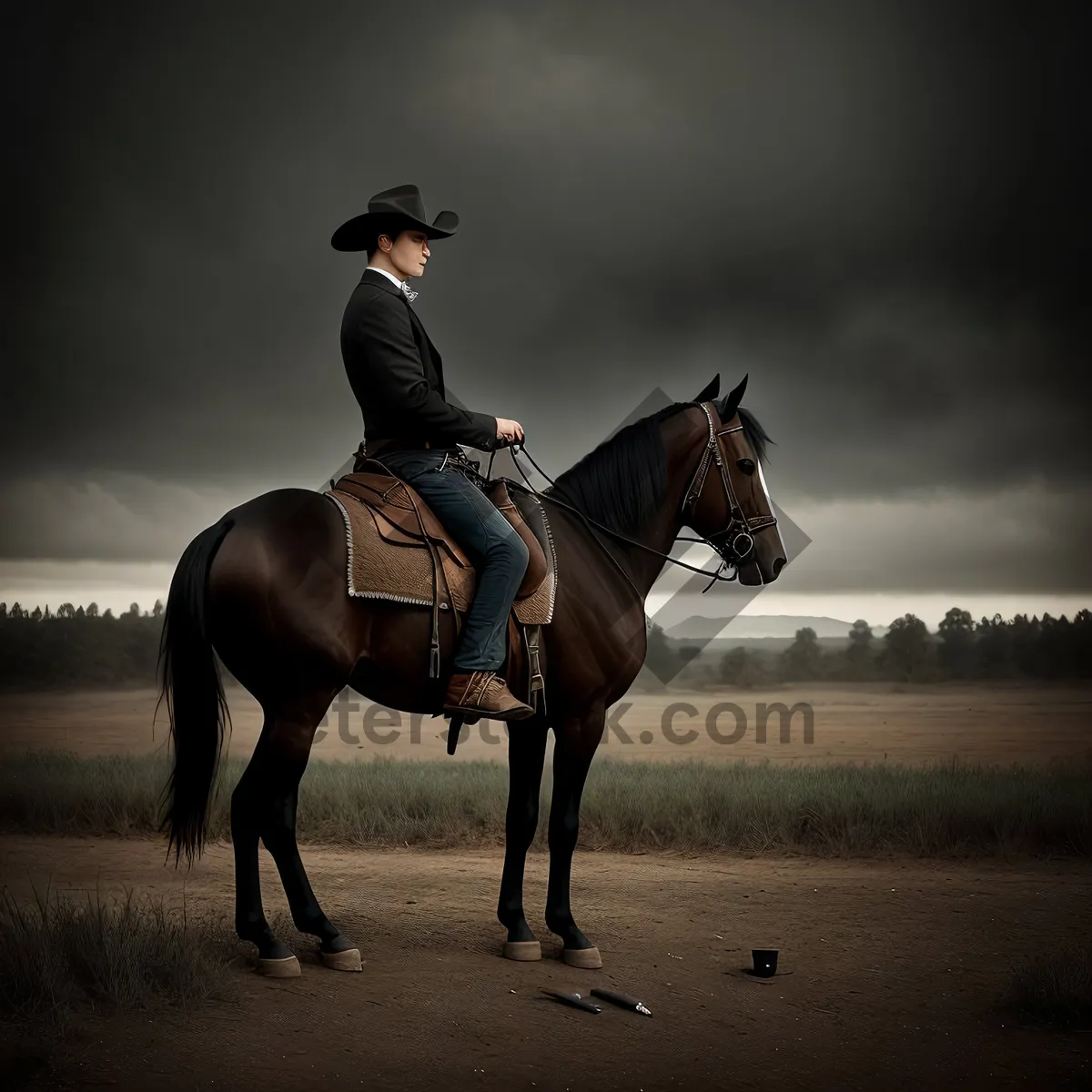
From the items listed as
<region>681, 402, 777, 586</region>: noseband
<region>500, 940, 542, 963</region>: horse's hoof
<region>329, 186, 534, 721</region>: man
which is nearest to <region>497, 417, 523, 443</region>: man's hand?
<region>329, 186, 534, 721</region>: man

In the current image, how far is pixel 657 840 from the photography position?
908cm

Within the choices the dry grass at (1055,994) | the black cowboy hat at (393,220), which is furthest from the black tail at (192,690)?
the dry grass at (1055,994)

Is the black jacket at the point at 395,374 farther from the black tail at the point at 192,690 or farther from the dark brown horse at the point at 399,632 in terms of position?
the black tail at the point at 192,690

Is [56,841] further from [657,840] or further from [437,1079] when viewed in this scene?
[437,1079]

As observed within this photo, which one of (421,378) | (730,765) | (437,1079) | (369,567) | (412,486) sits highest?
(421,378)

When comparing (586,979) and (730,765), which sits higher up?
(730,765)

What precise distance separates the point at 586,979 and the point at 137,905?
9.25 ft

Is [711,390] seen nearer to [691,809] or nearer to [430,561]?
[430,561]

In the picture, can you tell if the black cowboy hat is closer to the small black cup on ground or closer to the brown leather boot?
the brown leather boot

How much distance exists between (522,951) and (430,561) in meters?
2.19

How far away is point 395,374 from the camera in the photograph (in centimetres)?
521

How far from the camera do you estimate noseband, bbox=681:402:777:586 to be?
6.04m

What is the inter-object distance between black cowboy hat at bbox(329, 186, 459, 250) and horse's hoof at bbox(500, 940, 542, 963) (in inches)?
149

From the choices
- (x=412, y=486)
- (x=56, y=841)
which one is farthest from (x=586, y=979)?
(x=56, y=841)
